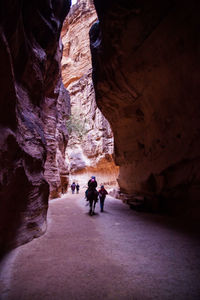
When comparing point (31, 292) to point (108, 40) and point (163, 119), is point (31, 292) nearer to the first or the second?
point (163, 119)

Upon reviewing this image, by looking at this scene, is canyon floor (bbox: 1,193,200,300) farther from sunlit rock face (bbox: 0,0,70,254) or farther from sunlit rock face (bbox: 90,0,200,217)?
sunlit rock face (bbox: 90,0,200,217)

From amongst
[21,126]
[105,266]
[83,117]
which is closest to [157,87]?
[21,126]

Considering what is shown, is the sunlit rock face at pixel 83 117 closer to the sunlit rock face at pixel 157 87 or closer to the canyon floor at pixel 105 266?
the sunlit rock face at pixel 157 87

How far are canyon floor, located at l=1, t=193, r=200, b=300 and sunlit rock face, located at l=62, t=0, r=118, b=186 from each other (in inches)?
770

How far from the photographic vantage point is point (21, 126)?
4.14 meters

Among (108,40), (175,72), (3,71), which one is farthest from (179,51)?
(3,71)

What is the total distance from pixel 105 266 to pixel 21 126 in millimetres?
3581

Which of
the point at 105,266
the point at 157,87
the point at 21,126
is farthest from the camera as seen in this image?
the point at 157,87

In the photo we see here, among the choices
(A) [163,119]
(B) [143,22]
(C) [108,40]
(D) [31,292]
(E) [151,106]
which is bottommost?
(D) [31,292]

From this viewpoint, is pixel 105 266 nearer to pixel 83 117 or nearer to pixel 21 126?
pixel 21 126

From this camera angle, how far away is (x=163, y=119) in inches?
267

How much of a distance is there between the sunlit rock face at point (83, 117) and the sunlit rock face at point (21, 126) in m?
19.3

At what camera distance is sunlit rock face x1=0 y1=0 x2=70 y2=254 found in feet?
10.0

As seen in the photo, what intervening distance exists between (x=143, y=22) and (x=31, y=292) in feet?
26.1
